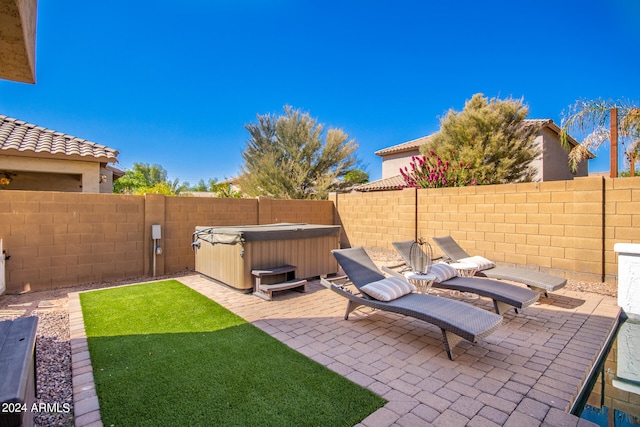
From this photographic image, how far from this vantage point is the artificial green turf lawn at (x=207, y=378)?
2432 millimetres

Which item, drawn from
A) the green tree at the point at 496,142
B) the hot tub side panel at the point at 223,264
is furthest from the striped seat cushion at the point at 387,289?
the green tree at the point at 496,142

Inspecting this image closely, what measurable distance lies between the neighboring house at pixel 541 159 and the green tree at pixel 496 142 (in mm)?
900

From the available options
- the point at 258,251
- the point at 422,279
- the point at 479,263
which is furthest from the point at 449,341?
the point at 258,251

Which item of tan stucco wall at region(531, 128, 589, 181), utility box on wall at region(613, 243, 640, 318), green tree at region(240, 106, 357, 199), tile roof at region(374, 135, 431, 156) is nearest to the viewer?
utility box on wall at region(613, 243, 640, 318)

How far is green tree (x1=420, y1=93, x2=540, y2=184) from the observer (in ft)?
47.8

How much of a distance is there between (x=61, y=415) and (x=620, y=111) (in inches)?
467

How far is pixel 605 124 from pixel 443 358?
8892 millimetres

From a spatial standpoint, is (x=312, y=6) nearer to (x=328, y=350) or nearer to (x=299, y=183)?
(x=299, y=183)

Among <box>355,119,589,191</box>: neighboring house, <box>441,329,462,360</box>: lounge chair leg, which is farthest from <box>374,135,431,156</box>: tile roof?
<box>441,329,462,360</box>: lounge chair leg

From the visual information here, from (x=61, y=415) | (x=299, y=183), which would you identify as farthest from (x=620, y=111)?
(x=299, y=183)

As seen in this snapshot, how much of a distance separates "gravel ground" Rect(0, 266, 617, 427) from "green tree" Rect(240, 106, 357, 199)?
1174 centimetres

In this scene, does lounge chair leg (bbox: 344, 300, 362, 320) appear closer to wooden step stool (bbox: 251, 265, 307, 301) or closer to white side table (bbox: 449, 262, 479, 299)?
wooden step stool (bbox: 251, 265, 307, 301)

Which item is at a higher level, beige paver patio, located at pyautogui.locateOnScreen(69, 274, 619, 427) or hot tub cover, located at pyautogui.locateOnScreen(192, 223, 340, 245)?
hot tub cover, located at pyautogui.locateOnScreen(192, 223, 340, 245)

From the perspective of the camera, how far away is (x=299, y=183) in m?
18.7
